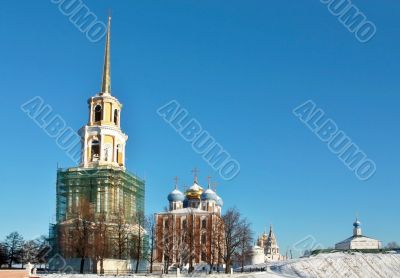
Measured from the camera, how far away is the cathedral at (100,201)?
5594 cm

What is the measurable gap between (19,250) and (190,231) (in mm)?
21359

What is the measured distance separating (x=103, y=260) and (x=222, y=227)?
1736cm

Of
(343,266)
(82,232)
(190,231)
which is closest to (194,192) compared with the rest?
(190,231)

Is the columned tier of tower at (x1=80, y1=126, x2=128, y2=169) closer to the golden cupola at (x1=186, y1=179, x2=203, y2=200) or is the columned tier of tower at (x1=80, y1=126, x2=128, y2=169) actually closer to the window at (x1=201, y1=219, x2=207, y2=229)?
the window at (x1=201, y1=219, x2=207, y2=229)

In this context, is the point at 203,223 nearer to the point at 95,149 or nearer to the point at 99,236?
the point at 95,149

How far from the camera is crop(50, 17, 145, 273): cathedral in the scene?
55.9 m

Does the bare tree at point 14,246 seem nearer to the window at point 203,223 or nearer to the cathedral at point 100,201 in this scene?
the cathedral at point 100,201

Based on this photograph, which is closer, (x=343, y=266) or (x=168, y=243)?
(x=168, y=243)

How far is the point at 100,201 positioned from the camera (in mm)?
65375

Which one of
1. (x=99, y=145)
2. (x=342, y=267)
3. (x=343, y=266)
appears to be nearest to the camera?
(x=342, y=267)

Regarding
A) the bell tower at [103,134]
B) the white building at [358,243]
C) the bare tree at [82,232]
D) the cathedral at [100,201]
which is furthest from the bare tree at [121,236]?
the white building at [358,243]

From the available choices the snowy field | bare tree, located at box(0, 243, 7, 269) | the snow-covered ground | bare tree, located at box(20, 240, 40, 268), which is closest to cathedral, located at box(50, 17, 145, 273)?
bare tree, located at box(0, 243, 7, 269)

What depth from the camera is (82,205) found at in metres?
59.5

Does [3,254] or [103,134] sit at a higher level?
[103,134]
